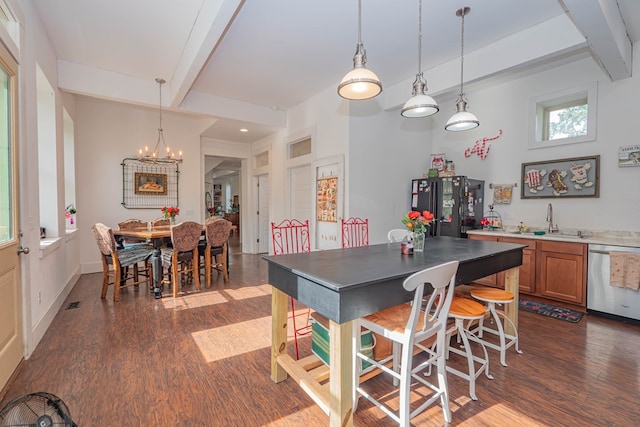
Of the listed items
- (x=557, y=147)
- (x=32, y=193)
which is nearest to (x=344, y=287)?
(x=32, y=193)

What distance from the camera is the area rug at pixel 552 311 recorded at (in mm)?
3091

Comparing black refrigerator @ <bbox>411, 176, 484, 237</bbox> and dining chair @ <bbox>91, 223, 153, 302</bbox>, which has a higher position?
black refrigerator @ <bbox>411, 176, 484, 237</bbox>

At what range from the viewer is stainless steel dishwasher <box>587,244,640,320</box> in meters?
2.93

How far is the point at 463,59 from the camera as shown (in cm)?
348

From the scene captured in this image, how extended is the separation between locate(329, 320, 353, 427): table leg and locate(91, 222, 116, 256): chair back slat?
3382 mm

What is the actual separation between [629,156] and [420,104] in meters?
2.95

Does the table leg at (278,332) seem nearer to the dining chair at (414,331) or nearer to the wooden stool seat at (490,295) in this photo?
the dining chair at (414,331)

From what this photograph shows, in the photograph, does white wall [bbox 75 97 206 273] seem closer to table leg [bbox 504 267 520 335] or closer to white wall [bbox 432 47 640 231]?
white wall [bbox 432 47 640 231]

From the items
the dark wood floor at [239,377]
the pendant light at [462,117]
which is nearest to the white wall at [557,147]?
the dark wood floor at [239,377]

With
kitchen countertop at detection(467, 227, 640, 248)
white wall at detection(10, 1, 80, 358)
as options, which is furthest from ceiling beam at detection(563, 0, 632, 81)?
white wall at detection(10, 1, 80, 358)

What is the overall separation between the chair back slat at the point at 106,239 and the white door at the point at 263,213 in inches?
139

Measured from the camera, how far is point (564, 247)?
3.32 metres

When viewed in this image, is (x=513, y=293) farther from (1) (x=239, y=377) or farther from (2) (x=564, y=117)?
(2) (x=564, y=117)

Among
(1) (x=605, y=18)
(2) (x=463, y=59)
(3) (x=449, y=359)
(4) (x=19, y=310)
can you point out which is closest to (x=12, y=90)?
(4) (x=19, y=310)
